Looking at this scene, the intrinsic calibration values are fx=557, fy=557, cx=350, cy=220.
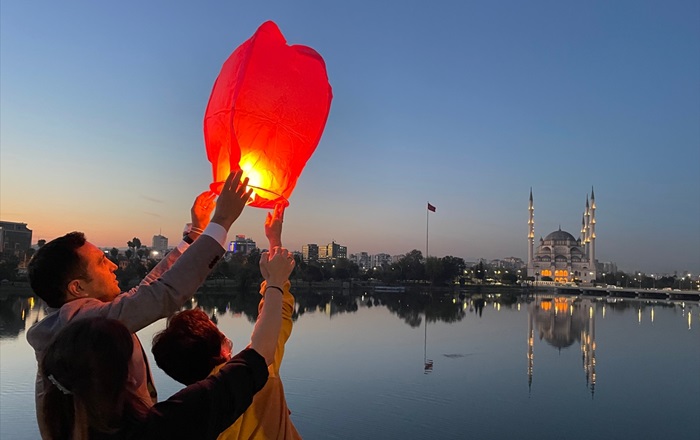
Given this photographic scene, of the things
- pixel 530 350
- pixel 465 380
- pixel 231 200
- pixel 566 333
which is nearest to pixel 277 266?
pixel 231 200

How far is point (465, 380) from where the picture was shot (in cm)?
1389

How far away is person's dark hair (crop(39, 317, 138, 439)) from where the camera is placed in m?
0.85

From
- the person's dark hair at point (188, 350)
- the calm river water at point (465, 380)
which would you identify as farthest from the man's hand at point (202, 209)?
the calm river water at point (465, 380)

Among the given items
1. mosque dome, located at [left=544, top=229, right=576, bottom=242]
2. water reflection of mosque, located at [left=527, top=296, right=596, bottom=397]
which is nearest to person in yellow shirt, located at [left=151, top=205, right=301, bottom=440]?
water reflection of mosque, located at [left=527, top=296, right=596, bottom=397]

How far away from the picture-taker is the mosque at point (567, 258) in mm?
80500

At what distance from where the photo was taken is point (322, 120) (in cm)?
166

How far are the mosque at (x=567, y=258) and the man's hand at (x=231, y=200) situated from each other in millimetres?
83808

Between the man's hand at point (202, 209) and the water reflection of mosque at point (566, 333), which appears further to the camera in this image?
the water reflection of mosque at point (566, 333)

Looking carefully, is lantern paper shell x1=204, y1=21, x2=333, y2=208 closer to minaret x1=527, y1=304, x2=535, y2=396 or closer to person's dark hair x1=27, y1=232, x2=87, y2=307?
person's dark hair x1=27, y1=232, x2=87, y2=307

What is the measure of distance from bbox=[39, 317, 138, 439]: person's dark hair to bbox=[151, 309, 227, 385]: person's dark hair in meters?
0.26

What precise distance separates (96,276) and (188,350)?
0.87ft

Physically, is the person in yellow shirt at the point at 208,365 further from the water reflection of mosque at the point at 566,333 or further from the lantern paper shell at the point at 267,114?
the water reflection of mosque at the point at 566,333

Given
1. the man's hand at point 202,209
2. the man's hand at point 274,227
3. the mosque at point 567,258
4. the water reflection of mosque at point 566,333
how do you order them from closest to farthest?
the man's hand at point 274,227, the man's hand at point 202,209, the water reflection of mosque at point 566,333, the mosque at point 567,258

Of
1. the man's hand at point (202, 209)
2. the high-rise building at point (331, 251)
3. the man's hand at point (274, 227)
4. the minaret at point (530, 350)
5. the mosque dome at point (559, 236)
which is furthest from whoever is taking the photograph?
the high-rise building at point (331, 251)
